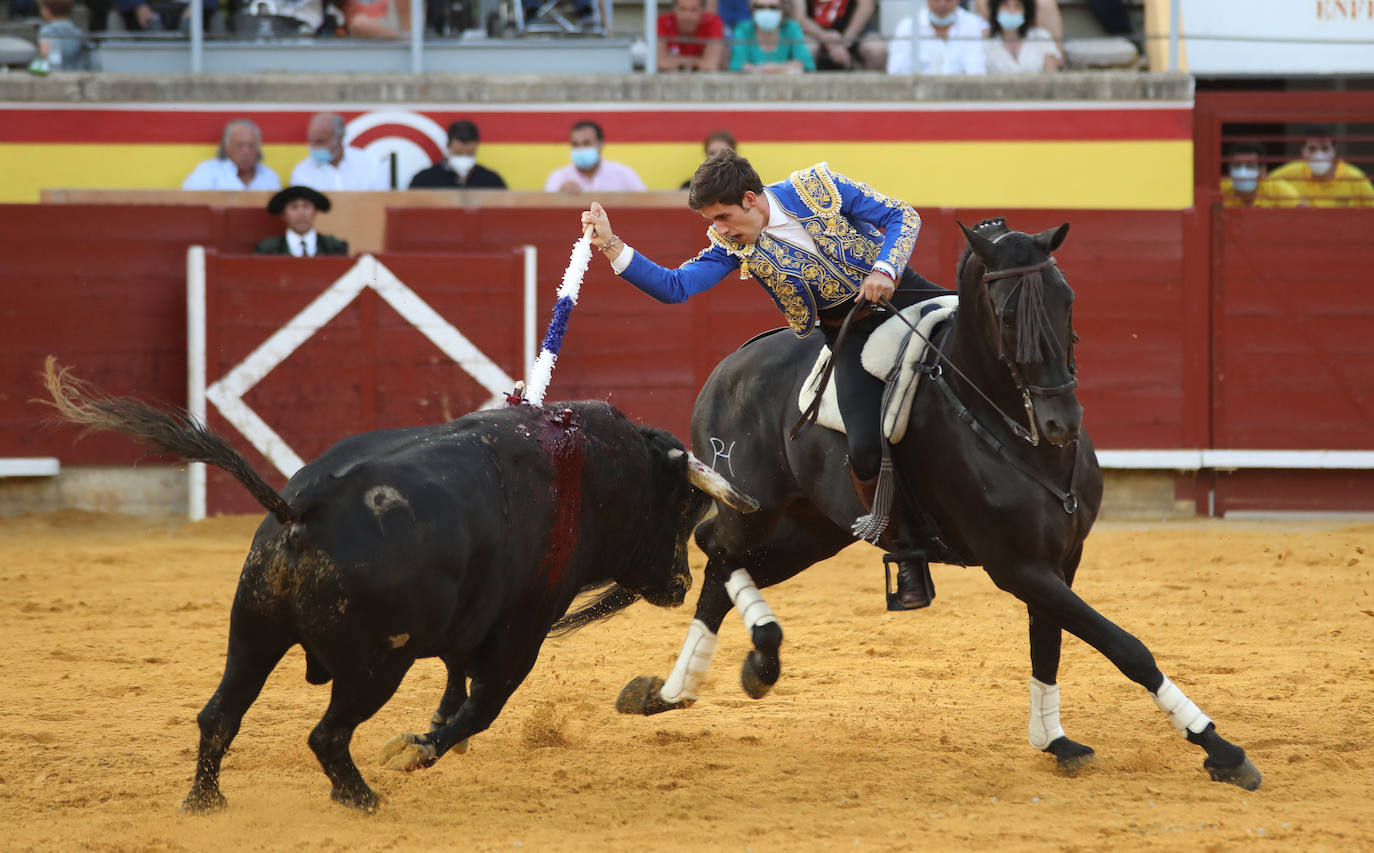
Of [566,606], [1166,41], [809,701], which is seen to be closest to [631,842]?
[566,606]

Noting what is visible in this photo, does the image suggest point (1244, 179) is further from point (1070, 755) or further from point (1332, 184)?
point (1070, 755)

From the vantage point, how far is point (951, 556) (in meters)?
4.31

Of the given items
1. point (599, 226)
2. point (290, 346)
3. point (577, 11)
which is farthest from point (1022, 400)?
point (577, 11)

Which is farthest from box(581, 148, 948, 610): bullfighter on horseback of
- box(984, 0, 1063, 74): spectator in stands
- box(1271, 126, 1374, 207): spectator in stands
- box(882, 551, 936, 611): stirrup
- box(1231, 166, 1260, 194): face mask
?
box(984, 0, 1063, 74): spectator in stands

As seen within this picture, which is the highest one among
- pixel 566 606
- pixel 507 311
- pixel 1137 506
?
pixel 507 311

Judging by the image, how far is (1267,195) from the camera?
31.3ft

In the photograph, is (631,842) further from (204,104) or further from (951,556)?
(204,104)

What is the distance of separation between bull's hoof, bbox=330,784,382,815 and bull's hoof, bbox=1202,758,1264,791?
2.09 metres

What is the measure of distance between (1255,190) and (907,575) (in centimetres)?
673

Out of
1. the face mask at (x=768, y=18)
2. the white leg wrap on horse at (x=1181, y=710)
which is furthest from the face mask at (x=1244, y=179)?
the white leg wrap on horse at (x=1181, y=710)

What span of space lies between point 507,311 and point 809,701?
464cm

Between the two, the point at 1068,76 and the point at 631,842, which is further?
the point at 1068,76

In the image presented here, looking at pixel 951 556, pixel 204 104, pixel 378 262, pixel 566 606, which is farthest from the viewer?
pixel 204 104

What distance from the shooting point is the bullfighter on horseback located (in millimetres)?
4156
